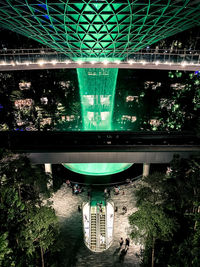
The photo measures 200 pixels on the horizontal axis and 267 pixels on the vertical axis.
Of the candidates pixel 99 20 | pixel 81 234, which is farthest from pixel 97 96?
pixel 81 234

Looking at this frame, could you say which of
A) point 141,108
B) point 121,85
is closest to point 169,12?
point 141,108

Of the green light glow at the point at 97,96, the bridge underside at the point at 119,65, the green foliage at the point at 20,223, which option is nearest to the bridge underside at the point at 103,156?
the green light glow at the point at 97,96

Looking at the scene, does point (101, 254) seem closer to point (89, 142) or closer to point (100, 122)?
point (89, 142)

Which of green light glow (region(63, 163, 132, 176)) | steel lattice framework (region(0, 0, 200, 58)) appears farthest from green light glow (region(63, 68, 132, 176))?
steel lattice framework (region(0, 0, 200, 58))

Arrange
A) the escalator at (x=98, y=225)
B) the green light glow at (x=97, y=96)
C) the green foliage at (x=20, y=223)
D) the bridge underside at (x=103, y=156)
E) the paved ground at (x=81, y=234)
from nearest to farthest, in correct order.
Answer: the green foliage at (x=20, y=223) → the paved ground at (x=81, y=234) → the escalator at (x=98, y=225) → the bridge underside at (x=103, y=156) → the green light glow at (x=97, y=96)

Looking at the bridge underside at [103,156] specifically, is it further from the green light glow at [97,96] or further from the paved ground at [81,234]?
the green light glow at [97,96]

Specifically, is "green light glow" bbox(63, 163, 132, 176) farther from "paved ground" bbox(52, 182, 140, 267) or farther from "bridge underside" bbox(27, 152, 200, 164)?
"bridge underside" bbox(27, 152, 200, 164)
